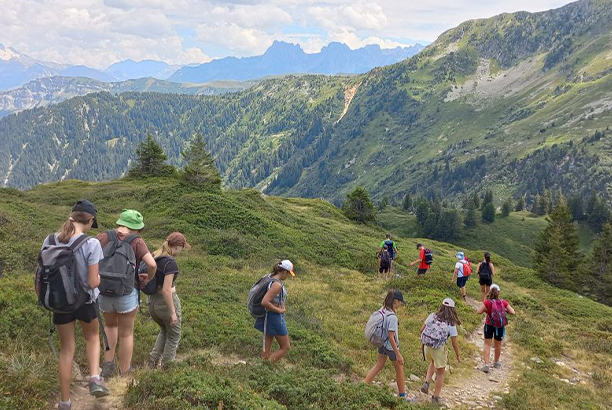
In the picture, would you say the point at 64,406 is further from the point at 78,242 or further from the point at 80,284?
the point at 78,242

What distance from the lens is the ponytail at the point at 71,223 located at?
6.11 meters

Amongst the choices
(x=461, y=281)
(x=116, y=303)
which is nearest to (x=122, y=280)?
(x=116, y=303)

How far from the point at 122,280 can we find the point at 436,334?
8.14m

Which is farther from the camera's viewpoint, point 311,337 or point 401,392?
point 311,337

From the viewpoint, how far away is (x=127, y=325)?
794 cm

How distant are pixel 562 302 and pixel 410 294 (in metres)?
15.5

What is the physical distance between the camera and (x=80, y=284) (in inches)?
243

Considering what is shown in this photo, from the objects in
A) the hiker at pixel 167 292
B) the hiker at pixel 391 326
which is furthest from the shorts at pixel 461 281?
the hiker at pixel 167 292

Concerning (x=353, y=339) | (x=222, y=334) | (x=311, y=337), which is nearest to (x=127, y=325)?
(x=222, y=334)

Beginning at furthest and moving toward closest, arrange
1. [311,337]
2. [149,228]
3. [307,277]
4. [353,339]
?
[149,228] → [307,277] → [353,339] → [311,337]

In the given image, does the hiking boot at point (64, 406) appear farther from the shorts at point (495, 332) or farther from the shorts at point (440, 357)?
the shorts at point (495, 332)

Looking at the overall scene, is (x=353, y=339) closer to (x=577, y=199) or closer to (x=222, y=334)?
(x=222, y=334)

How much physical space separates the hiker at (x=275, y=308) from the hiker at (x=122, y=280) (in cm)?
287

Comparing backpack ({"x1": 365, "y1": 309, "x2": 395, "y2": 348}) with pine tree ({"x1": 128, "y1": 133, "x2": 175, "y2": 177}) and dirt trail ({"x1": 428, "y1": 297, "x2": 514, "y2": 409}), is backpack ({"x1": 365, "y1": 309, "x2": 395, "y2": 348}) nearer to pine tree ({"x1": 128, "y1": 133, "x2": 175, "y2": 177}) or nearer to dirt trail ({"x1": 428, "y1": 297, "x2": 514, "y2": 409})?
dirt trail ({"x1": 428, "y1": 297, "x2": 514, "y2": 409})
